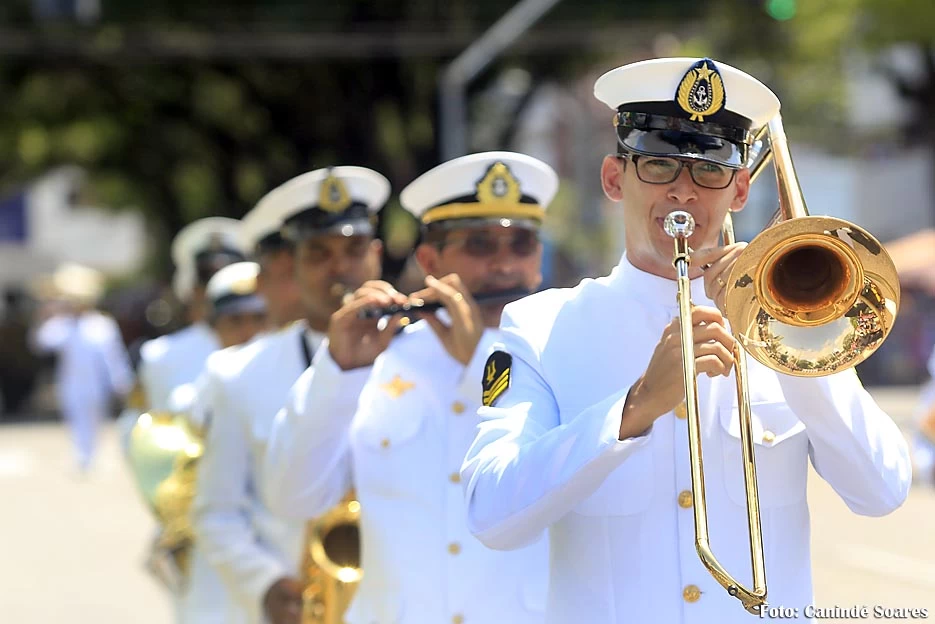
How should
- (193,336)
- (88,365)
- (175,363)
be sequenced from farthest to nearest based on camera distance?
(88,365) < (193,336) < (175,363)

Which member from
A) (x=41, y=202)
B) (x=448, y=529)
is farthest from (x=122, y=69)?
(x=41, y=202)

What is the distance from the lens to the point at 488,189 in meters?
4.48

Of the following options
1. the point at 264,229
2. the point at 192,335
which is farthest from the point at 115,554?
the point at 264,229

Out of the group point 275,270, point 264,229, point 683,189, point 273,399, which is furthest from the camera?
point 275,270

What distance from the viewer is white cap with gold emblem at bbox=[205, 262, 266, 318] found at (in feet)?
24.9

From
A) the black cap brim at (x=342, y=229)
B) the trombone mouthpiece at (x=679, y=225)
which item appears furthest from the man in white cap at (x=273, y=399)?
the trombone mouthpiece at (x=679, y=225)

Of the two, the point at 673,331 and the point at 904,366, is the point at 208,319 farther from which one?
the point at 904,366

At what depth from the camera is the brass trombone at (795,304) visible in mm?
2609

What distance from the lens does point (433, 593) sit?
402 centimetres

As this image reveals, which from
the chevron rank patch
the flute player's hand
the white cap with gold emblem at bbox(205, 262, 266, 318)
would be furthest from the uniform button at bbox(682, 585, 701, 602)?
the white cap with gold emblem at bbox(205, 262, 266, 318)

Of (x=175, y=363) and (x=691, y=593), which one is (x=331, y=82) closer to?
(x=175, y=363)

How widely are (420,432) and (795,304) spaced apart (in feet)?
5.40

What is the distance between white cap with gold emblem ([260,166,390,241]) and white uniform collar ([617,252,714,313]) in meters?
1.92

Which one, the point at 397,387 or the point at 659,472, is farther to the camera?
the point at 397,387
